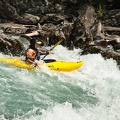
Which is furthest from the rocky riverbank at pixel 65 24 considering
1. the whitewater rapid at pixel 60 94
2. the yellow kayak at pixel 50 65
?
the whitewater rapid at pixel 60 94

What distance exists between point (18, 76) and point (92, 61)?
4.19 metres

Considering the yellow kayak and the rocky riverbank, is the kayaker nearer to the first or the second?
the yellow kayak

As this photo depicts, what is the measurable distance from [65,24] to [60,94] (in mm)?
7193

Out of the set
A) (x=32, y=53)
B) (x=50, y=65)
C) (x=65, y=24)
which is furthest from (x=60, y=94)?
(x=65, y=24)

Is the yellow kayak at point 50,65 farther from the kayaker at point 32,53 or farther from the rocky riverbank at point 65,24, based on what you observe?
the rocky riverbank at point 65,24

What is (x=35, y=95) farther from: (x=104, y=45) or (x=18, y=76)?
(x=104, y=45)

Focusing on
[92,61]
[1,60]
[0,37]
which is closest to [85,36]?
[92,61]

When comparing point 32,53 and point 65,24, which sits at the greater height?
point 65,24

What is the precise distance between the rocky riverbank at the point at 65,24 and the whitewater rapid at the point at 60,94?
2.24m

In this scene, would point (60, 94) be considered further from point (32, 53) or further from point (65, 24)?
point (65, 24)

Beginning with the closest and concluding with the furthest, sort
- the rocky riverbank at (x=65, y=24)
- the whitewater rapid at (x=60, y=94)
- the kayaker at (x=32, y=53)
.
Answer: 1. the whitewater rapid at (x=60, y=94)
2. the kayaker at (x=32, y=53)
3. the rocky riverbank at (x=65, y=24)

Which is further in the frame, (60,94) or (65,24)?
(65,24)

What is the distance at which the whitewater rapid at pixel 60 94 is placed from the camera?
7.24 metres

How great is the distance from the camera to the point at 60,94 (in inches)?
344
